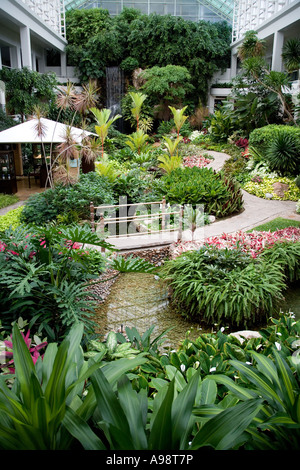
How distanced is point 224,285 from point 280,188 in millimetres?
7219

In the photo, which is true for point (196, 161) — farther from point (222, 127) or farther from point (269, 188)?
point (269, 188)

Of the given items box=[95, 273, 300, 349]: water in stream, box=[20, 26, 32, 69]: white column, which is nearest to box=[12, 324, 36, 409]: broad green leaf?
box=[95, 273, 300, 349]: water in stream

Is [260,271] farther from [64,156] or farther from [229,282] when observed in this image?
[64,156]

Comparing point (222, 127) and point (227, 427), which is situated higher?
point (222, 127)

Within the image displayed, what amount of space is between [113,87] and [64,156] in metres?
14.1

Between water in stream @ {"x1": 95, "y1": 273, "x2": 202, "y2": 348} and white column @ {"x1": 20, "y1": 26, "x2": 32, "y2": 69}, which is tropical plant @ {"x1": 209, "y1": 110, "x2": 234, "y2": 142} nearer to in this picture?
white column @ {"x1": 20, "y1": 26, "x2": 32, "y2": 69}

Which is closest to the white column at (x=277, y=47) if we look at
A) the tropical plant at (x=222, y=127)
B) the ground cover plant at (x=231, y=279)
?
the tropical plant at (x=222, y=127)

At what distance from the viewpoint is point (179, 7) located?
23.5m

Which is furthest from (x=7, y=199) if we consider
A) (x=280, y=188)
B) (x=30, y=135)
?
(x=280, y=188)

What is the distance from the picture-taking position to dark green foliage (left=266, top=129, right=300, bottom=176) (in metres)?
12.0

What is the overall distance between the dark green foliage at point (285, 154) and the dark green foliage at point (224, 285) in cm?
702

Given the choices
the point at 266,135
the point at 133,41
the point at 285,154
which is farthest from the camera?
the point at 133,41
